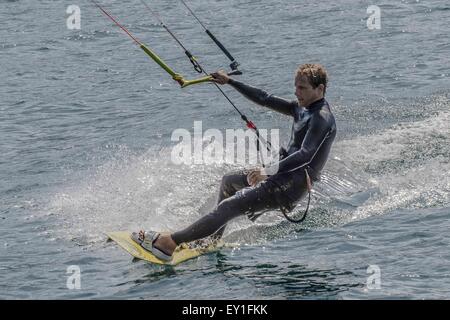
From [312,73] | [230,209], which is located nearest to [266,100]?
[312,73]

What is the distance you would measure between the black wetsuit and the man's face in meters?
0.07

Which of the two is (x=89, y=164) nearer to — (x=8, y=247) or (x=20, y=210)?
(x=20, y=210)

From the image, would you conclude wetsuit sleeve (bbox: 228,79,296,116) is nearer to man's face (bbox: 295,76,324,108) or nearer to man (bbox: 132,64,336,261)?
man (bbox: 132,64,336,261)

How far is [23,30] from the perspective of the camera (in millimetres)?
24953

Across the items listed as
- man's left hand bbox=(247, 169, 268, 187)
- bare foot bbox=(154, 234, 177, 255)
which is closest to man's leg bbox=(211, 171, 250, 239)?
man's left hand bbox=(247, 169, 268, 187)

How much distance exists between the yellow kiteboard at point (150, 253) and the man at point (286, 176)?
0.24 feet

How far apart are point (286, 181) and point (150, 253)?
1763 millimetres

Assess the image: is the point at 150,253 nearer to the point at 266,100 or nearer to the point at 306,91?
the point at 266,100

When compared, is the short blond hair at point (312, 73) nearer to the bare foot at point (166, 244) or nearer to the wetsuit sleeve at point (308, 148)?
the wetsuit sleeve at point (308, 148)

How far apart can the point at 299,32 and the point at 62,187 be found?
31.4ft

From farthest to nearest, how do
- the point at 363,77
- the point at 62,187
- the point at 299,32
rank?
the point at 299,32 < the point at 363,77 < the point at 62,187

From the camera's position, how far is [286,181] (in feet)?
38.4

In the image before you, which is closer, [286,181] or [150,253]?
[150,253]

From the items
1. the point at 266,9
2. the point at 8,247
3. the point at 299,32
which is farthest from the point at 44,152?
the point at 266,9
